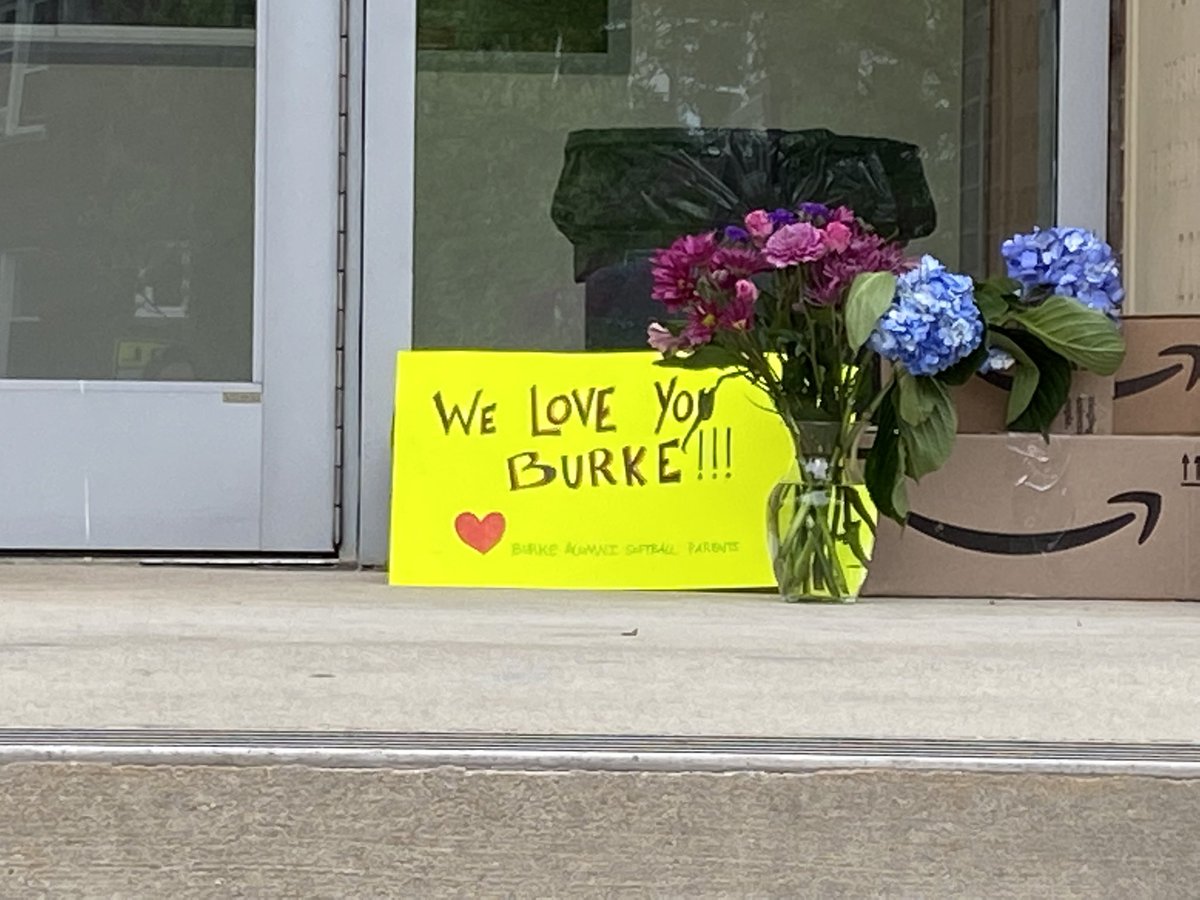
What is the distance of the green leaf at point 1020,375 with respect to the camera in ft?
7.16

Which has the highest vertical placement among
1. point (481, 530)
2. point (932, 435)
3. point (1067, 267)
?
point (1067, 267)

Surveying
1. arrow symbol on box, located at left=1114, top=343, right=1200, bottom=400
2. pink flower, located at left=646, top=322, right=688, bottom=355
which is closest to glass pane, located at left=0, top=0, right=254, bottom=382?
pink flower, located at left=646, top=322, right=688, bottom=355

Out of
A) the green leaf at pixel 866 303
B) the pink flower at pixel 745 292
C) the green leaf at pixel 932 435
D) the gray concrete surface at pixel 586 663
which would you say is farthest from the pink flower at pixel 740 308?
the gray concrete surface at pixel 586 663

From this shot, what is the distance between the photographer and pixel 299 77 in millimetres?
2488

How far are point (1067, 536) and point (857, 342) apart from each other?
0.42 metres

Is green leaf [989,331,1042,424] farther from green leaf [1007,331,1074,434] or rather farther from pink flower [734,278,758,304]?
pink flower [734,278,758,304]

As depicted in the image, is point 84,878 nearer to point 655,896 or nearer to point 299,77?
point 655,896

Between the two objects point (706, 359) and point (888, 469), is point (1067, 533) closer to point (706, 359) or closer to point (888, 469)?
point (888, 469)

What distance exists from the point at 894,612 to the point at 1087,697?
24.7 inches

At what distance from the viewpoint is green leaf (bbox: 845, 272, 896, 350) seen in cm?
200

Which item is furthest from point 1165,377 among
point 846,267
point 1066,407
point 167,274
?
point 167,274

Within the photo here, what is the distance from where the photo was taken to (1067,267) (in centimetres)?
220

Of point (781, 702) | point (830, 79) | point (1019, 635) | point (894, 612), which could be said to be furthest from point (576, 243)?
point (781, 702)

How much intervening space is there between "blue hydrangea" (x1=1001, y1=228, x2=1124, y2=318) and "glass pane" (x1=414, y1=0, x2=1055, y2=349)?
42 centimetres
